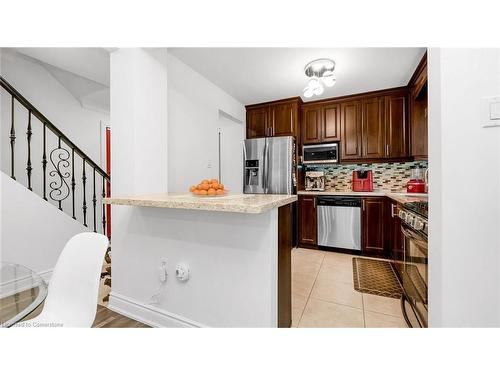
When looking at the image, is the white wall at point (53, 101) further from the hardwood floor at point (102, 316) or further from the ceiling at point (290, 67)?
the hardwood floor at point (102, 316)

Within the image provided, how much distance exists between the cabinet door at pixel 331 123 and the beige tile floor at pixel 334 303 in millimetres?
1929

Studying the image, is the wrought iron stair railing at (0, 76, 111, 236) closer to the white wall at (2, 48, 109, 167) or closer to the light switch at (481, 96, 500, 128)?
the white wall at (2, 48, 109, 167)

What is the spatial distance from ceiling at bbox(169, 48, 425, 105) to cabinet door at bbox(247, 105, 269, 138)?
443 millimetres

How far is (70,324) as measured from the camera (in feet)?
3.18

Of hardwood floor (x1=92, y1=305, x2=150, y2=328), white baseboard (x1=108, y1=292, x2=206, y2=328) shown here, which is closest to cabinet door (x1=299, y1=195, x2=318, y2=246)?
white baseboard (x1=108, y1=292, x2=206, y2=328)

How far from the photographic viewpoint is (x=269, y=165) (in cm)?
331

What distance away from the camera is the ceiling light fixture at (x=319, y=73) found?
2.37 metres

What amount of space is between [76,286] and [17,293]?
216 mm

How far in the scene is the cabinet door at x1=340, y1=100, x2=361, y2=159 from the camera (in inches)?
130

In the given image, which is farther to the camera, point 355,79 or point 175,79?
point 355,79
